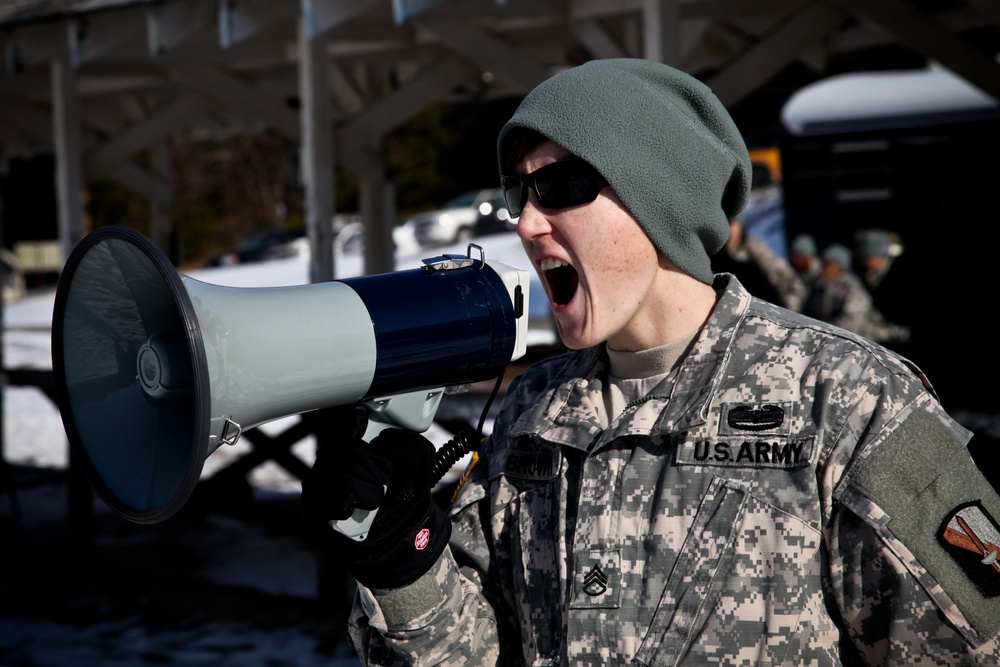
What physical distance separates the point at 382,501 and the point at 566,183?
53 centimetres

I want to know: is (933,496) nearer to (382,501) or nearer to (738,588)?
(738,588)

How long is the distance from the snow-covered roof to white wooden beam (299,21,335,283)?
7749 millimetres

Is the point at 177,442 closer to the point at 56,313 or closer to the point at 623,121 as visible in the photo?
the point at 56,313

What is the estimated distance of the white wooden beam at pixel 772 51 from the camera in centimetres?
529

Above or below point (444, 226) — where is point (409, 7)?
above

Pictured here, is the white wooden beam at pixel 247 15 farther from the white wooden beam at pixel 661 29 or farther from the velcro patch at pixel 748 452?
the velcro patch at pixel 748 452

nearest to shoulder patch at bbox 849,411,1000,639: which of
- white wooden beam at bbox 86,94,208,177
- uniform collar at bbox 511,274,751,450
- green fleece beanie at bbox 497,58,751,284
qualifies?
uniform collar at bbox 511,274,751,450

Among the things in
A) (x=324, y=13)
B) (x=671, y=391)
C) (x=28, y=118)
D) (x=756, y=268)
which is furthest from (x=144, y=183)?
(x=671, y=391)

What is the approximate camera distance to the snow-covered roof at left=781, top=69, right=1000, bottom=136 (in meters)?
11.3

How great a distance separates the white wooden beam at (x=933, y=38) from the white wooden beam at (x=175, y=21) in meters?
3.55

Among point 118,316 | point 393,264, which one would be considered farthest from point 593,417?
point 393,264

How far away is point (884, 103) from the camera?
12.0 meters

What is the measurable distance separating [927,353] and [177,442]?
4271mm

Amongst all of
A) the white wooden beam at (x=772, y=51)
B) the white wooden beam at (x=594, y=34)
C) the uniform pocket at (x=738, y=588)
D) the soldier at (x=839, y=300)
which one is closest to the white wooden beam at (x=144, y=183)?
the white wooden beam at (x=594, y=34)
